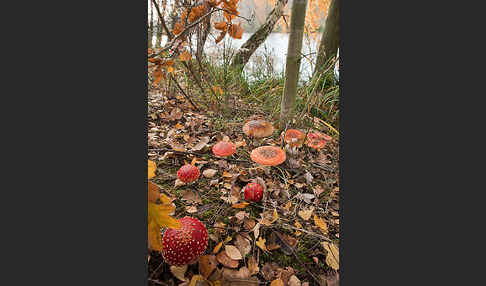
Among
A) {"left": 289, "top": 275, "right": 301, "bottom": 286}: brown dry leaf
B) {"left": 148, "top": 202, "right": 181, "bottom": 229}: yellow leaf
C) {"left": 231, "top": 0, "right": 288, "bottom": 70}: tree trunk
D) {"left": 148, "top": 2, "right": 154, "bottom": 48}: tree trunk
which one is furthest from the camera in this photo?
{"left": 231, "top": 0, "right": 288, "bottom": 70}: tree trunk

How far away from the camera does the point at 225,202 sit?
1051 millimetres

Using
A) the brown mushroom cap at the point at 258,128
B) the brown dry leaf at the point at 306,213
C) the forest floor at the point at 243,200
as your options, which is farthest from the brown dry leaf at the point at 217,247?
the brown mushroom cap at the point at 258,128

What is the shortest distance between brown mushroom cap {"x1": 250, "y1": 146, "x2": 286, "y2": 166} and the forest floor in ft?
0.12

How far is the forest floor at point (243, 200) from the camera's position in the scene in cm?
92

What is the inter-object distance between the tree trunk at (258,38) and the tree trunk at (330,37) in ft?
0.70

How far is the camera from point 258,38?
1.15 metres

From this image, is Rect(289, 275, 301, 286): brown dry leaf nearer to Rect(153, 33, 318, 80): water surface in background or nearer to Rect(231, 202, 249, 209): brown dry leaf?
Rect(231, 202, 249, 209): brown dry leaf

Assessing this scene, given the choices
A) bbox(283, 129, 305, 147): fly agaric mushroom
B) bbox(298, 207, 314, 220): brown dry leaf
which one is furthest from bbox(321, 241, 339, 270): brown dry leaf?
bbox(283, 129, 305, 147): fly agaric mushroom

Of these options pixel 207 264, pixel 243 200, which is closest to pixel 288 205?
pixel 243 200

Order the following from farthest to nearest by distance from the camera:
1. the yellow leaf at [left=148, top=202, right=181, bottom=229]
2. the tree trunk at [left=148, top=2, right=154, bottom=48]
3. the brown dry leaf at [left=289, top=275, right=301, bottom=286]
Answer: the tree trunk at [left=148, top=2, right=154, bottom=48]
the brown dry leaf at [left=289, top=275, right=301, bottom=286]
the yellow leaf at [left=148, top=202, right=181, bottom=229]

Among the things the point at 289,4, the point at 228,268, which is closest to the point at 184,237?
the point at 228,268

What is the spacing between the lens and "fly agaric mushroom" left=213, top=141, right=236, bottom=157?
1.14 meters

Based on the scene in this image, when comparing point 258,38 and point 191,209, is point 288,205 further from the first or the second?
point 258,38

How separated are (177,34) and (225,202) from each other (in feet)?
2.66
